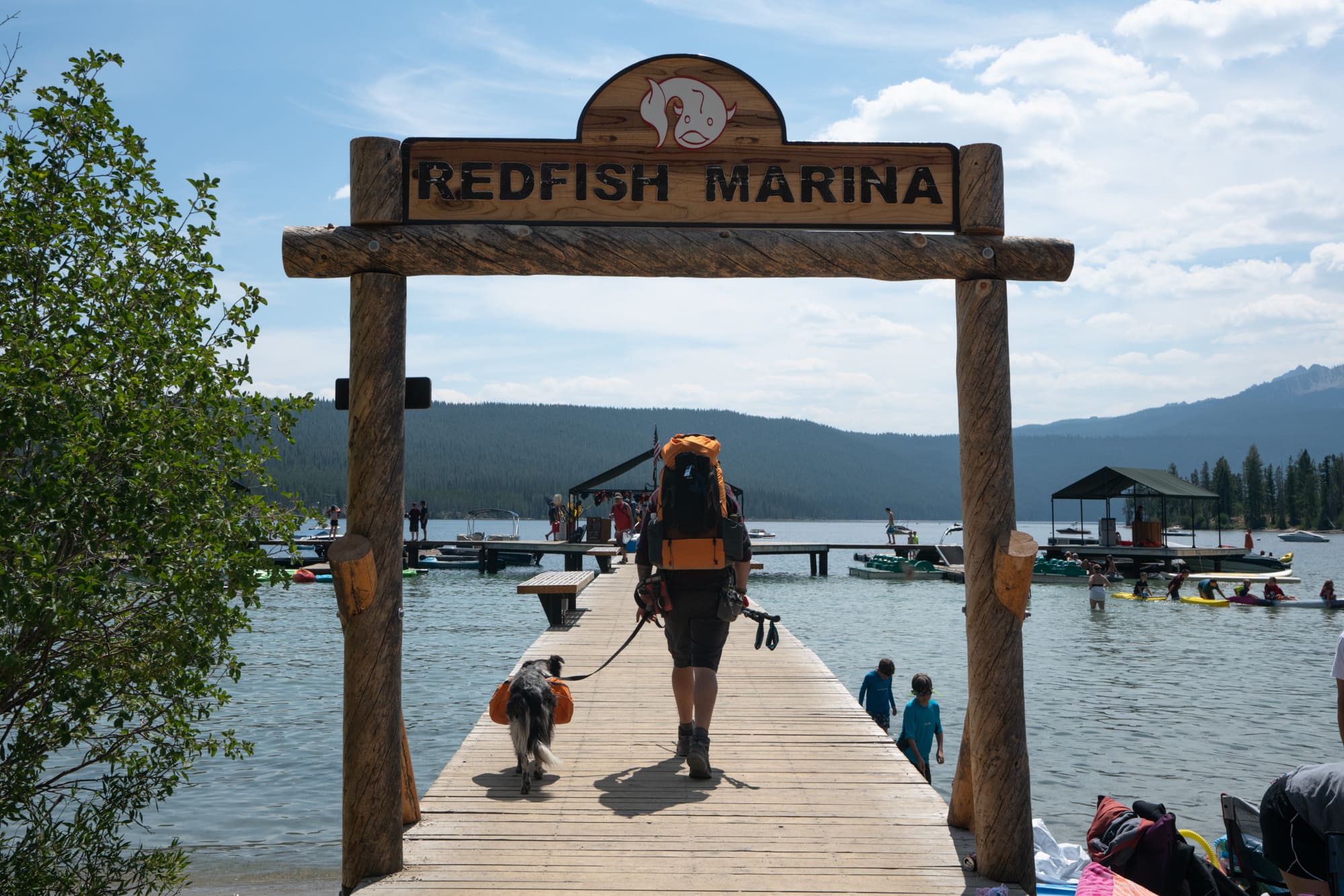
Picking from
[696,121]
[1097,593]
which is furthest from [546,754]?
[1097,593]

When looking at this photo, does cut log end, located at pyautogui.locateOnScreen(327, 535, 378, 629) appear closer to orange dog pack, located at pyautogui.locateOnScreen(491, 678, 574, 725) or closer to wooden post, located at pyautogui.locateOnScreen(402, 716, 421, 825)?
wooden post, located at pyautogui.locateOnScreen(402, 716, 421, 825)

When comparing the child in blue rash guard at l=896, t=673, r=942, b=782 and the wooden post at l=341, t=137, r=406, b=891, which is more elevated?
the wooden post at l=341, t=137, r=406, b=891

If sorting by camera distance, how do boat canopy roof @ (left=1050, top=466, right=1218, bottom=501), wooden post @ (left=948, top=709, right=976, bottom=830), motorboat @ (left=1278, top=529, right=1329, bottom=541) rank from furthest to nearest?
motorboat @ (left=1278, top=529, right=1329, bottom=541), boat canopy roof @ (left=1050, top=466, right=1218, bottom=501), wooden post @ (left=948, top=709, right=976, bottom=830)

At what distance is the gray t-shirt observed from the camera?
3.59 meters

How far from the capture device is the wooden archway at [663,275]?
15.3 ft

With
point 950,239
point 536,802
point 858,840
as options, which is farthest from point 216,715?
point 950,239

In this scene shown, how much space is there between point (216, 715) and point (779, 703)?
10.3m

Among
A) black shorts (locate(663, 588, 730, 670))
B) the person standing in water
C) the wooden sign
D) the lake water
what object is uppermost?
the wooden sign

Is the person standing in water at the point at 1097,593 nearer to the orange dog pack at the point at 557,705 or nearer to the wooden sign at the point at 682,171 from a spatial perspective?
the orange dog pack at the point at 557,705

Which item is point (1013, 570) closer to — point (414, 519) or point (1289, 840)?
point (1289, 840)

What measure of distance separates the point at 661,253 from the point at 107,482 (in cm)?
291

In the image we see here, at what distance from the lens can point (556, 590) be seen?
13898mm

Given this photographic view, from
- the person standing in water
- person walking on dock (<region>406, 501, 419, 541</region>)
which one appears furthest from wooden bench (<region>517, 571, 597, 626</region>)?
person walking on dock (<region>406, 501, 419, 541</region>)

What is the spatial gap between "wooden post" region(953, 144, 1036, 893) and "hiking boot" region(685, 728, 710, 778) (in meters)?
1.80
